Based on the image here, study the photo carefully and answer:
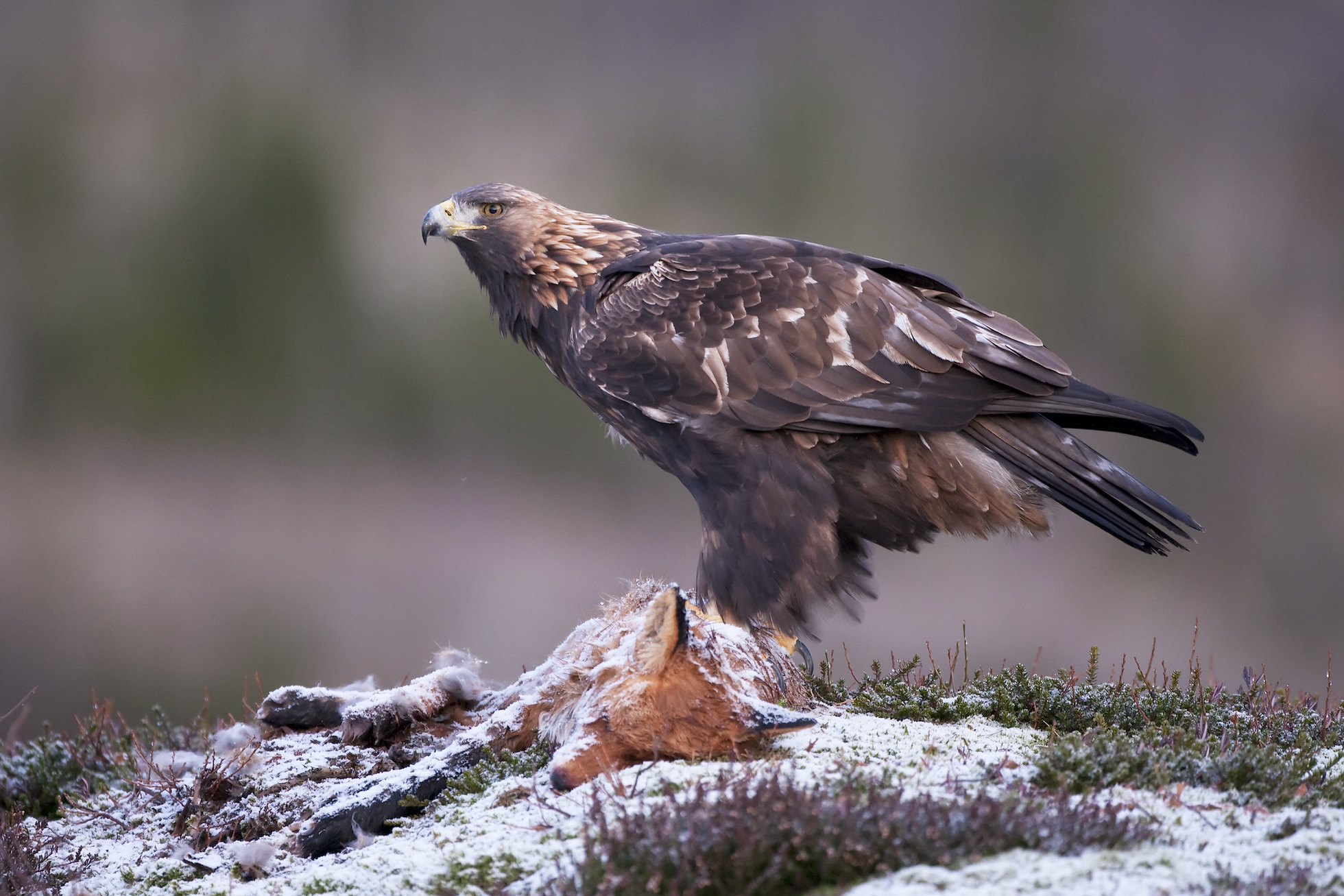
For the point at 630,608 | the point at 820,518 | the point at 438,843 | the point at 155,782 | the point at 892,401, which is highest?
the point at 892,401

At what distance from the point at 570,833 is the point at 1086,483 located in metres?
2.65

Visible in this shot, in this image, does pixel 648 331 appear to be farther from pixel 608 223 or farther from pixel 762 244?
pixel 608 223

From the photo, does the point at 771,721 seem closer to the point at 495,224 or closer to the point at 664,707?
the point at 664,707

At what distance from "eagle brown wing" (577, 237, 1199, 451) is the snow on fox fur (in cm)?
95

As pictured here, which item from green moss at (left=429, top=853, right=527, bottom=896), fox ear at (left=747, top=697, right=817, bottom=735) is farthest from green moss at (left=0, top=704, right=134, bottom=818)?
fox ear at (left=747, top=697, right=817, bottom=735)

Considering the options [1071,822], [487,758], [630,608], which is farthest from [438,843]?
[1071,822]

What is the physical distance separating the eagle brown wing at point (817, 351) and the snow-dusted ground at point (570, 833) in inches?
51.5

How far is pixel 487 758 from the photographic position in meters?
3.63

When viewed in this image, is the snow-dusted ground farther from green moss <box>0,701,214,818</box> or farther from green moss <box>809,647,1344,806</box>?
green moss <box>0,701,214,818</box>

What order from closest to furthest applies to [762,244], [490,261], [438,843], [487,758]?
[438,843] < [487,758] < [762,244] < [490,261]

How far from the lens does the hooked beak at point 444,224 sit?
17.5ft

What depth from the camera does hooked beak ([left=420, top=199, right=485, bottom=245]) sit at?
5.34 meters

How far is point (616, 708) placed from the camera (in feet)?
10.4

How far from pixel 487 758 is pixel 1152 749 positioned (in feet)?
6.91
